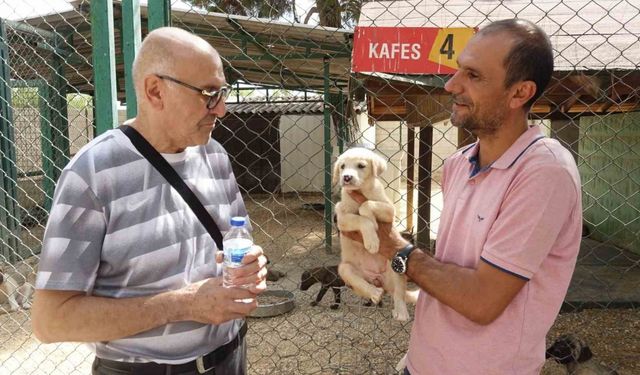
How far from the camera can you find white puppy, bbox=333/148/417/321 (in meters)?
2.63

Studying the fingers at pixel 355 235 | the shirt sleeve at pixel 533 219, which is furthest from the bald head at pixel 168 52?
the fingers at pixel 355 235

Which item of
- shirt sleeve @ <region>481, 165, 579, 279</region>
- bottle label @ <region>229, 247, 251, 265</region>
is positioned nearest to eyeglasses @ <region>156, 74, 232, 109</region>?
bottle label @ <region>229, 247, 251, 265</region>

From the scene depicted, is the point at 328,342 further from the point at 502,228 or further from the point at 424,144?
the point at 502,228

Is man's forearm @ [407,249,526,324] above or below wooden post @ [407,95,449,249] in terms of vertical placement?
above

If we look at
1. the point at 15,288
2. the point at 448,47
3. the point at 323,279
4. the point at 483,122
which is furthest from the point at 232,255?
the point at 15,288

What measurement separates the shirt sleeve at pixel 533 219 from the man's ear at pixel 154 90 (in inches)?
43.0

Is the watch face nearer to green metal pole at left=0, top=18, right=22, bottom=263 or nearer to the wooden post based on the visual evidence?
the wooden post

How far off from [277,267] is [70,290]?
6.63 metres

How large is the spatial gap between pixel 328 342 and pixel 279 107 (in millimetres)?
13113

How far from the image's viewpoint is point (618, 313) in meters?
5.63

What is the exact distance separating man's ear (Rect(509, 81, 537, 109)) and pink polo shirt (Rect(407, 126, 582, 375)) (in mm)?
94

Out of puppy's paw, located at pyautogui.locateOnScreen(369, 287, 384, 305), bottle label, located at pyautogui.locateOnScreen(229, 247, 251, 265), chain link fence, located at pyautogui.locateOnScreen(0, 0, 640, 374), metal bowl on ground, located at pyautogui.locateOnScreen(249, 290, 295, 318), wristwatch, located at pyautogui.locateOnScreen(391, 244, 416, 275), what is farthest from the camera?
metal bowl on ground, located at pyautogui.locateOnScreen(249, 290, 295, 318)

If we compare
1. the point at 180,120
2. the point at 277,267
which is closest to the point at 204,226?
the point at 180,120

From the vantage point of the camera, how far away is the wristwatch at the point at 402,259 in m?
1.74
